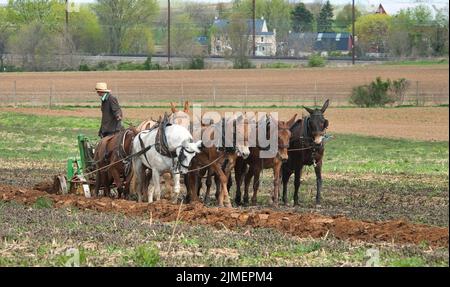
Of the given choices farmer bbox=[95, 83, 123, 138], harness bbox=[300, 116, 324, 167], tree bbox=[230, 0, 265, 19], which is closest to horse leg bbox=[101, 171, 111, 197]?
farmer bbox=[95, 83, 123, 138]

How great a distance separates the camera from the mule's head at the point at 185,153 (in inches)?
698

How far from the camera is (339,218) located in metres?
14.6

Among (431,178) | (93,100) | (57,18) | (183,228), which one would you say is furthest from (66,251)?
(57,18)

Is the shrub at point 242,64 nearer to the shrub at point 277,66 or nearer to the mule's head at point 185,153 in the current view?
the shrub at point 277,66

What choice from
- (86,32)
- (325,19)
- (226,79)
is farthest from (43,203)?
(325,19)

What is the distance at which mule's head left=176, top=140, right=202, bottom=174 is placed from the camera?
17734mm

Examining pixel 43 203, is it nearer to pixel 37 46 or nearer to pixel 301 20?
pixel 37 46

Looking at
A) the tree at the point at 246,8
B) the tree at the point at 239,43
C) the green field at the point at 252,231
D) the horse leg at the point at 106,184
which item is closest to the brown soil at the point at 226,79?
the tree at the point at 239,43

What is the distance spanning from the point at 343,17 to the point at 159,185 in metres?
93.2

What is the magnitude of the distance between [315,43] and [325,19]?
794cm

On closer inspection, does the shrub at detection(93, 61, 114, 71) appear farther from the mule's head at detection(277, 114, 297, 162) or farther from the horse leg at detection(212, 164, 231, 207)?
the horse leg at detection(212, 164, 231, 207)

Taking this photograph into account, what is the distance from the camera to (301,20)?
10594 centimetres

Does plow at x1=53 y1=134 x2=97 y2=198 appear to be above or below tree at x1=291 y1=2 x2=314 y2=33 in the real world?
below

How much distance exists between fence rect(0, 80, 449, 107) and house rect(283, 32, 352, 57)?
112 ft
